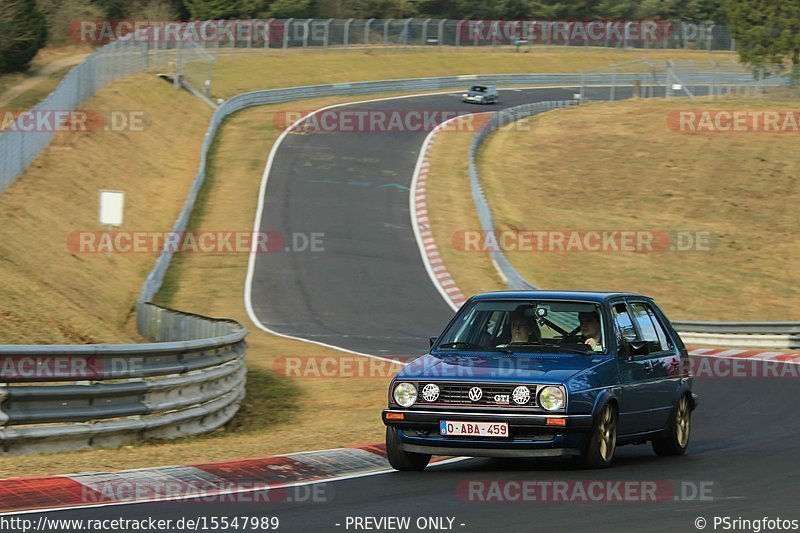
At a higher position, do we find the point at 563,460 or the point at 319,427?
the point at 563,460

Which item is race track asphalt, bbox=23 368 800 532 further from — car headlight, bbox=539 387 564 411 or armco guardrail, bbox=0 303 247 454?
armco guardrail, bbox=0 303 247 454

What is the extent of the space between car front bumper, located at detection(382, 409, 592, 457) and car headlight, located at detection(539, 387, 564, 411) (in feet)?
0.26

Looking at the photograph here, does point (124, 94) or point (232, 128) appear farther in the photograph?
point (232, 128)

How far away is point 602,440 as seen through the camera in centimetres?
961

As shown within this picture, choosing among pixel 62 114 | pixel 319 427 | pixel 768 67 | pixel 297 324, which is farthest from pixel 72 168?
pixel 768 67

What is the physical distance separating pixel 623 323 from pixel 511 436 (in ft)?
6.53

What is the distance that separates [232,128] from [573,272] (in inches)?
835

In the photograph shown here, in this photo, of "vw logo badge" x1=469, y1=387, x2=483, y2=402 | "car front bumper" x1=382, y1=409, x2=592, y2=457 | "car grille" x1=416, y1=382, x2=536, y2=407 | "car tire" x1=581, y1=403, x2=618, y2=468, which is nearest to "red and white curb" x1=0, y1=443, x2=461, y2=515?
"car front bumper" x1=382, y1=409, x2=592, y2=457

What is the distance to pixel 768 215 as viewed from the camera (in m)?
41.0

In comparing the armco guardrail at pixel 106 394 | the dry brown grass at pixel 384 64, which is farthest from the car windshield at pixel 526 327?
the dry brown grass at pixel 384 64

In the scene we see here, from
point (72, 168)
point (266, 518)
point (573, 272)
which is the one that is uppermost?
point (266, 518)

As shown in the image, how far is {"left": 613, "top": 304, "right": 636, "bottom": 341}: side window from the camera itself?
1058 centimetres

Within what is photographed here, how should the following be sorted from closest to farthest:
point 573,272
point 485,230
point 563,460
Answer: point 563,460 → point 573,272 → point 485,230

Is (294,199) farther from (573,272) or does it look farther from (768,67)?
(768,67)
